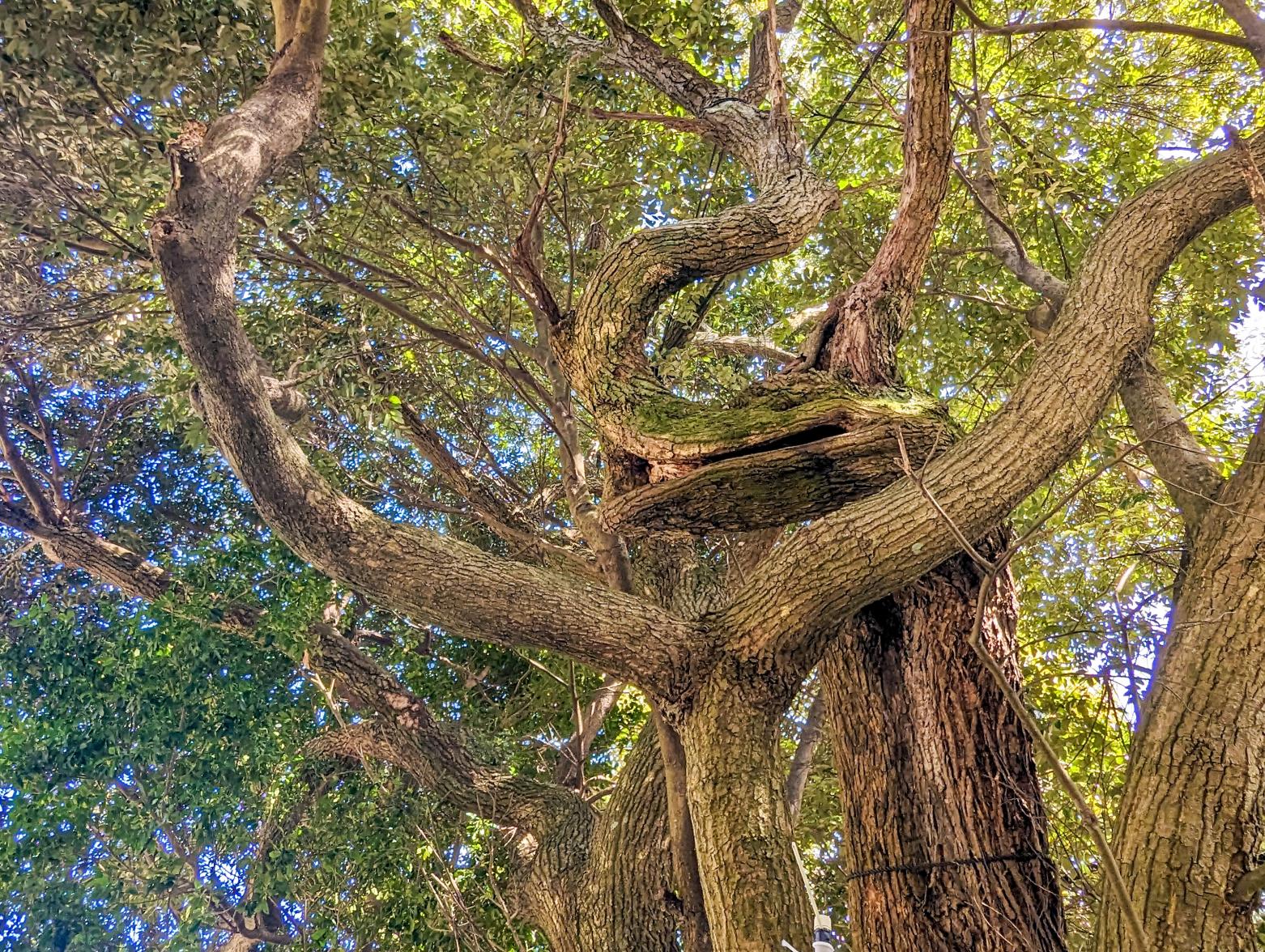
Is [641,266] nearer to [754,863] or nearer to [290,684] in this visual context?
[754,863]

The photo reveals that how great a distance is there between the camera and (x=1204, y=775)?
2135 mm

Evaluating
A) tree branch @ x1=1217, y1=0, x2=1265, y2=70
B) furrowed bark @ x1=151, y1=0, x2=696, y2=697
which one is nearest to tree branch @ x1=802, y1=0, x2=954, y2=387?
tree branch @ x1=1217, y1=0, x2=1265, y2=70

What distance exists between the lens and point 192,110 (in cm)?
459

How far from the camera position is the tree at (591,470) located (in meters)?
2.98

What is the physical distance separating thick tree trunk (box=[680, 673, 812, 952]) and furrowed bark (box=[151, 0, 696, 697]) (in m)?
0.24

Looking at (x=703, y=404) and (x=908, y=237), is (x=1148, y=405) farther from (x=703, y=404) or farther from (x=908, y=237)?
(x=703, y=404)

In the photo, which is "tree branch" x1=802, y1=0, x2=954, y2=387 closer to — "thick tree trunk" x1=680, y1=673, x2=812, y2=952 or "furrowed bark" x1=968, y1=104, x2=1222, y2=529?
"furrowed bark" x1=968, y1=104, x2=1222, y2=529

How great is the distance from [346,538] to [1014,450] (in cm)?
262

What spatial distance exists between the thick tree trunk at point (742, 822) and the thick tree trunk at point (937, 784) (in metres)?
0.33

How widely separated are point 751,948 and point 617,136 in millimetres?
5431

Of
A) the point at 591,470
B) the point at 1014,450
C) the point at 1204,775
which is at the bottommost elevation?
the point at 1204,775

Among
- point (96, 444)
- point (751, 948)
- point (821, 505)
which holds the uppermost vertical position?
point (96, 444)

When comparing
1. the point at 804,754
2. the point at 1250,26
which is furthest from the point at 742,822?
the point at 1250,26

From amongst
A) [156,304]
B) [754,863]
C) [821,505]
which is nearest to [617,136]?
[156,304]
